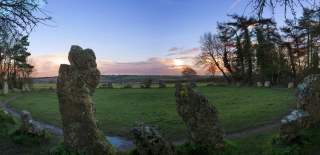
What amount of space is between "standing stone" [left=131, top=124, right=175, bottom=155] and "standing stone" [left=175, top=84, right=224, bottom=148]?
1458mm

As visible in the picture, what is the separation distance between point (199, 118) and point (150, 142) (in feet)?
7.49

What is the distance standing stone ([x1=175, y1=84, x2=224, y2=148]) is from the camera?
13.3 m

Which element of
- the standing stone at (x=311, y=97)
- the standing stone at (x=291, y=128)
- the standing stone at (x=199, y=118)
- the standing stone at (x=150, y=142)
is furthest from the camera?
the standing stone at (x=311, y=97)

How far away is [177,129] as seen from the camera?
18.3 m

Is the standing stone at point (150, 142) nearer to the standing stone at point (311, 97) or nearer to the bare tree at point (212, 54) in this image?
the standing stone at point (311, 97)

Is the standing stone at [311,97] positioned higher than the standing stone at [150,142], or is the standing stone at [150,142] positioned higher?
the standing stone at [311,97]

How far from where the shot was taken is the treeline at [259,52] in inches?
2506

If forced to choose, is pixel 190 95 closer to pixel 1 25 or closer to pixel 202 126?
pixel 202 126

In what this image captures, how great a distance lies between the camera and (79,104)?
543 inches

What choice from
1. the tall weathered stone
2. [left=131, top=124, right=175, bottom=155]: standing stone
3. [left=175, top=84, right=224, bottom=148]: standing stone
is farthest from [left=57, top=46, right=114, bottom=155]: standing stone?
the tall weathered stone

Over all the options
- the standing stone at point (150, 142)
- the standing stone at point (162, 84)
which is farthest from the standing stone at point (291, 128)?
the standing stone at point (162, 84)

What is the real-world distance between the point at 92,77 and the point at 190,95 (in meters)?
3.70

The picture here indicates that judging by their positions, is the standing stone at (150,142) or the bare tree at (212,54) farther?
the bare tree at (212,54)

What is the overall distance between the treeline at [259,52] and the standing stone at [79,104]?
163 feet
